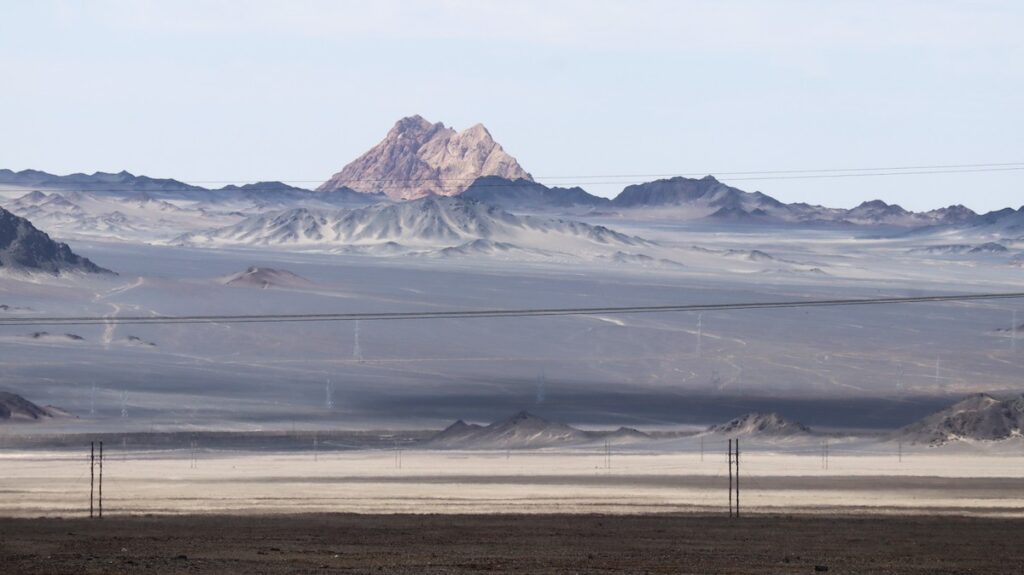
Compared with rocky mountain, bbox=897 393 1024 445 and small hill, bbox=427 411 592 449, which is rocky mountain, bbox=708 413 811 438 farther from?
small hill, bbox=427 411 592 449

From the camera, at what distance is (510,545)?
149 ft

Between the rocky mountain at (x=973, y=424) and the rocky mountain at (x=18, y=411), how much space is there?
6770cm

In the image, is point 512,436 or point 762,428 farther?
point 762,428

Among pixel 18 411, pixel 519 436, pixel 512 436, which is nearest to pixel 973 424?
pixel 519 436

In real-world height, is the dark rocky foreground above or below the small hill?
above

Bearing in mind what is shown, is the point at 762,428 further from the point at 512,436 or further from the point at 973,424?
the point at 512,436

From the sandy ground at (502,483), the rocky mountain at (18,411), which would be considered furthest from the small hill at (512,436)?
the rocky mountain at (18,411)

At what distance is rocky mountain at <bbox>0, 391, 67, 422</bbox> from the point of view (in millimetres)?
141250

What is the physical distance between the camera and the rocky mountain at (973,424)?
12212cm

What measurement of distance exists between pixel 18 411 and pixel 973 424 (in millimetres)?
73837

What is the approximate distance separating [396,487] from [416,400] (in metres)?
98.6

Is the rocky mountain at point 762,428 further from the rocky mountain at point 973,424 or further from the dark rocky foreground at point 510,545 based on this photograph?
the dark rocky foreground at point 510,545

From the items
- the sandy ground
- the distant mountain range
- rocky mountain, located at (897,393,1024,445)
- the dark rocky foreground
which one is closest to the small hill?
the distant mountain range

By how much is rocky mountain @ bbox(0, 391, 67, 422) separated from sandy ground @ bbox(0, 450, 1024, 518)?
28.9 m
